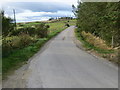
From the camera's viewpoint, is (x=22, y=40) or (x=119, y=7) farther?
(x=22, y=40)

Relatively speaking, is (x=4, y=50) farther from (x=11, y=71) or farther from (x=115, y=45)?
(x=115, y=45)

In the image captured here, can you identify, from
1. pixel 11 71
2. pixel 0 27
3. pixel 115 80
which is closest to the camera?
pixel 115 80

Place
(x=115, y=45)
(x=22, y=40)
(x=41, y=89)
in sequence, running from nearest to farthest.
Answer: (x=41, y=89) < (x=115, y=45) < (x=22, y=40)

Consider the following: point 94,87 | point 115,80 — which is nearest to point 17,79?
point 94,87

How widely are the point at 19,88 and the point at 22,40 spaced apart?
56.1 ft

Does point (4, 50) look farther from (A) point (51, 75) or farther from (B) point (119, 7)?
(B) point (119, 7)

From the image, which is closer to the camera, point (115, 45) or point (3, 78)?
point (3, 78)

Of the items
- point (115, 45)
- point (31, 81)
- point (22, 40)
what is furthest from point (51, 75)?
point (22, 40)

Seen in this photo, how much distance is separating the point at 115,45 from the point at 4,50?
10558 mm

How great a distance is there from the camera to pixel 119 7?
40.4ft

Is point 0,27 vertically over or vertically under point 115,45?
over

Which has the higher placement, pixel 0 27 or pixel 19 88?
pixel 0 27

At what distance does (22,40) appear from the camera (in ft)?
78.9

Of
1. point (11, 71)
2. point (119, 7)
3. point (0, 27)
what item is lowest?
point (11, 71)
